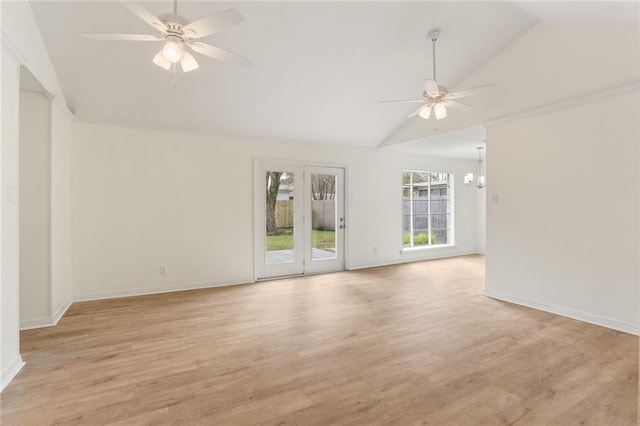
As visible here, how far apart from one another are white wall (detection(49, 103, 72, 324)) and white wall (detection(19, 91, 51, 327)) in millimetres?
59

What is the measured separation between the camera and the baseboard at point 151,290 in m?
4.29

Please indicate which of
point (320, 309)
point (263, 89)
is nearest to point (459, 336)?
point (320, 309)

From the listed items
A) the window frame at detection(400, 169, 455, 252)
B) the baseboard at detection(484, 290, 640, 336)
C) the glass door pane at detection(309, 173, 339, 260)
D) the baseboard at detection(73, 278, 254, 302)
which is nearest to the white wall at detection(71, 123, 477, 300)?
the baseboard at detection(73, 278, 254, 302)

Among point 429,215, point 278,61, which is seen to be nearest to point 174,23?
point 278,61

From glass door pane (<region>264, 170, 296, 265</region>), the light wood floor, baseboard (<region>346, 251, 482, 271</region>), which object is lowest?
the light wood floor

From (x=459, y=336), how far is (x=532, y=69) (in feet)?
11.0

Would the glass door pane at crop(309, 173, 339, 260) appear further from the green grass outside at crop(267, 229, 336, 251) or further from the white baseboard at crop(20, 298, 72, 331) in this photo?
the white baseboard at crop(20, 298, 72, 331)

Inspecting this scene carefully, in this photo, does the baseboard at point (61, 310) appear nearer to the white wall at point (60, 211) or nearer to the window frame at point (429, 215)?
the white wall at point (60, 211)

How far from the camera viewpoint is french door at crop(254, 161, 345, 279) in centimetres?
544

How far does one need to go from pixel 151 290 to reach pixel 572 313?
217 inches

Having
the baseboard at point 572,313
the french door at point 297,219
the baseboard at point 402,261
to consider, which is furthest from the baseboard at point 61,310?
the baseboard at point 572,313

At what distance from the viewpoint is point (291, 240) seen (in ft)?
18.8

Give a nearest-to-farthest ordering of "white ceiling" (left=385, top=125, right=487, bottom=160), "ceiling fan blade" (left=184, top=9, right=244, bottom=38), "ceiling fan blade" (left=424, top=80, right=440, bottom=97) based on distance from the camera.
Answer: "ceiling fan blade" (left=184, top=9, right=244, bottom=38), "ceiling fan blade" (left=424, top=80, right=440, bottom=97), "white ceiling" (left=385, top=125, right=487, bottom=160)

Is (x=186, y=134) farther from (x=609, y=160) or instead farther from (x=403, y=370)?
(x=609, y=160)
